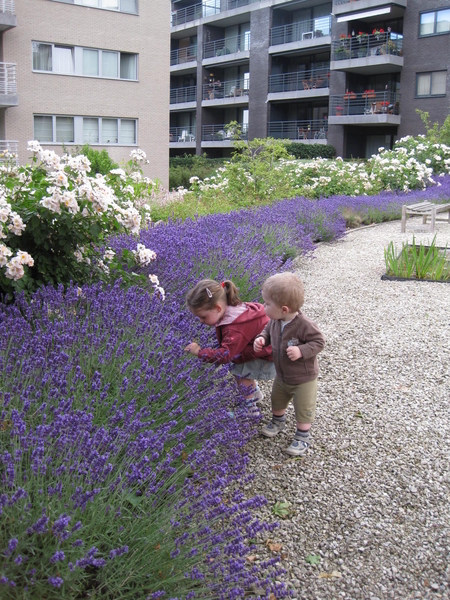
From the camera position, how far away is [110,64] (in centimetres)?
2481

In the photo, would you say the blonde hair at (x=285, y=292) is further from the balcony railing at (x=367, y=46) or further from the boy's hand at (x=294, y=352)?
the balcony railing at (x=367, y=46)

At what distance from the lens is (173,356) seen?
125 inches

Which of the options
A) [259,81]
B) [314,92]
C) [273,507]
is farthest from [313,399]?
[259,81]

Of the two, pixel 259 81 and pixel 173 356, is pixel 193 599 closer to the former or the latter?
pixel 173 356

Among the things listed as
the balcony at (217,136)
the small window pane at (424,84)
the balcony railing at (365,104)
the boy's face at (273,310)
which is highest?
the small window pane at (424,84)

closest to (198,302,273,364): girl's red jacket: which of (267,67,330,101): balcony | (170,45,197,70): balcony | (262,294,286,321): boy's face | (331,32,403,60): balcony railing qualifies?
(262,294,286,321): boy's face

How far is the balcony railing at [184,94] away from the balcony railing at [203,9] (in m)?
4.40

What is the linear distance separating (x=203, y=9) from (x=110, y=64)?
20577 mm

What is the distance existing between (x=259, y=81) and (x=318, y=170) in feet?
79.0

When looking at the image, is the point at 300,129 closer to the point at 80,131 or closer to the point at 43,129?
the point at 80,131

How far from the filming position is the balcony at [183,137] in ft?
143

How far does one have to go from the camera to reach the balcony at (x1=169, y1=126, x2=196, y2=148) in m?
43.6

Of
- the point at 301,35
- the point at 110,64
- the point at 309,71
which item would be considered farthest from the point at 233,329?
the point at 301,35

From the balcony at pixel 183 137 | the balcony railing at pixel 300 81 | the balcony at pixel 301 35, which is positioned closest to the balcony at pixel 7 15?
the balcony at pixel 301 35
